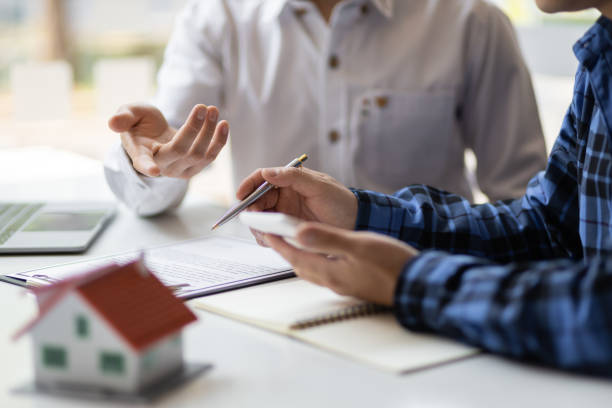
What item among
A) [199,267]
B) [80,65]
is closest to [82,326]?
[199,267]

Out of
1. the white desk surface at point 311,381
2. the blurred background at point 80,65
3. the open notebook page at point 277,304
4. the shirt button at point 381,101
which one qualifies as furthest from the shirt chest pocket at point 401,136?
the blurred background at point 80,65

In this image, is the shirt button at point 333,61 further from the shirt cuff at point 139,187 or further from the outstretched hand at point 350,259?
the outstretched hand at point 350,259

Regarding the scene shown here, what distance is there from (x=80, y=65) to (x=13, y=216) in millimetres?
4863

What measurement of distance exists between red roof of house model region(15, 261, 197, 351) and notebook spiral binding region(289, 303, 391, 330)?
0.14 m

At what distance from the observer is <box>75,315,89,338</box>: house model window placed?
1.72ft

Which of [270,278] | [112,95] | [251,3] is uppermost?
[251,3]

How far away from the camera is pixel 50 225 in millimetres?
1167

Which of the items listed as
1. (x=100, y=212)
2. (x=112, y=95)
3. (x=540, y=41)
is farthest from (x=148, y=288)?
(x=112, y=95)

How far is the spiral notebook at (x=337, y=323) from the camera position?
2.05 ft

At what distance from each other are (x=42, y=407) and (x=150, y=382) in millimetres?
80

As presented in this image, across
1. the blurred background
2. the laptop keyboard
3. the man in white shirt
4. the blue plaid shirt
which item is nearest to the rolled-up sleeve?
the man in white shirt

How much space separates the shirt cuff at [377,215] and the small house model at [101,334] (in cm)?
46

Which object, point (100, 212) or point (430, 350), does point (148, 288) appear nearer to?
point (430, 350)

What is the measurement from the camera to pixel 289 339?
26.6 inches
